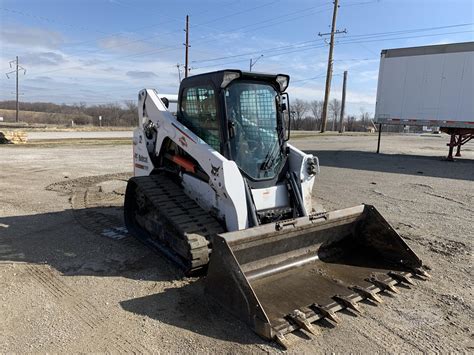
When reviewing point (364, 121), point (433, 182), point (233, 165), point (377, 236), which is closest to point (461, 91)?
point (433, 182)

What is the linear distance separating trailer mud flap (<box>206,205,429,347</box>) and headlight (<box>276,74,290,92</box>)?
1.89 meters

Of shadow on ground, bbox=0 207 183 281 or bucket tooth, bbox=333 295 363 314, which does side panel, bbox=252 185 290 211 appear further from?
bucket tooth, bbox=333 295 363 314

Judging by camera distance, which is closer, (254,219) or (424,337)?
(424,337)

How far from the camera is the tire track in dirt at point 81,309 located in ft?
10.4

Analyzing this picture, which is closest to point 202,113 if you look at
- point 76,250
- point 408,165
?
point 76,250

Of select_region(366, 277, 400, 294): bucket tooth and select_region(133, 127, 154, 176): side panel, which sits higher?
select_region(133, 127, 154, 176): side panel

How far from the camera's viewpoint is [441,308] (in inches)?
153

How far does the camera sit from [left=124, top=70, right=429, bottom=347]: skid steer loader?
368 centimetres

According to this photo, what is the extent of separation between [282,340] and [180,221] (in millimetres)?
1822

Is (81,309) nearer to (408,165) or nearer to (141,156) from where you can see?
(141,156)

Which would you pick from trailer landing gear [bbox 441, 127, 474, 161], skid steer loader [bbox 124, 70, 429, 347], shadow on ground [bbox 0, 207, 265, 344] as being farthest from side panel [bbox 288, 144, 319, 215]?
trailer landing gear [bbox 441, 127, 474, 161]

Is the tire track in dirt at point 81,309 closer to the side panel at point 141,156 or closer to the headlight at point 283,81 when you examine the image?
the side panel at point 141,156

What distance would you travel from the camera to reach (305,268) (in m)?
4.41

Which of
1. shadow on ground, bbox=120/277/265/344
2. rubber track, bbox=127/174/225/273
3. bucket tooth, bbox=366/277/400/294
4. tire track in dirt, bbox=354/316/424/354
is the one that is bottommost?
shadow on ground, bbox=120/277/265/344
